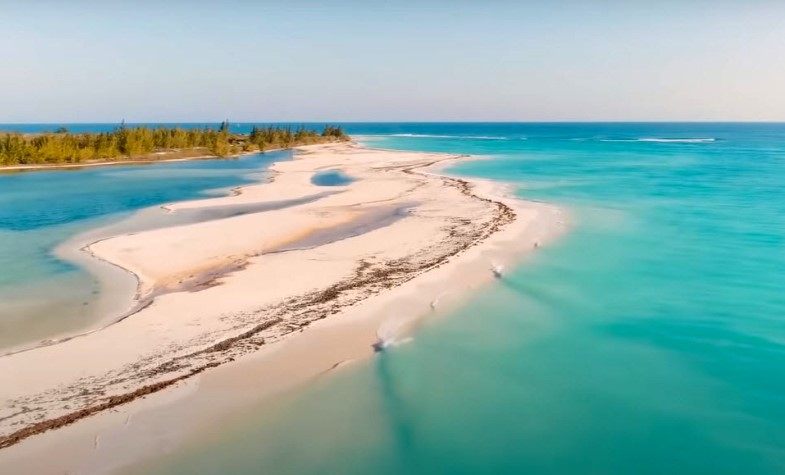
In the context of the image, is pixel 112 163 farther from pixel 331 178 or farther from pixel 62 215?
Result: pixel 62 215

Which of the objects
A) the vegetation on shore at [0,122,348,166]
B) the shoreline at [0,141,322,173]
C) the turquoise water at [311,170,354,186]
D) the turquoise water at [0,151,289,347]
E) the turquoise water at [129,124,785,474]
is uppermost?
the vegetation on shore at [0,122,348,166]

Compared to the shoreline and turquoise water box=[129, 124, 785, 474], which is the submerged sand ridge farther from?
the shoreline

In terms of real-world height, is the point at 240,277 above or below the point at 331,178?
below

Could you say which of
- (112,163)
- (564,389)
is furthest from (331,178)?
(564,389)

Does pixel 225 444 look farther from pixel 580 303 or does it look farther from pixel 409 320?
pixel 580 303

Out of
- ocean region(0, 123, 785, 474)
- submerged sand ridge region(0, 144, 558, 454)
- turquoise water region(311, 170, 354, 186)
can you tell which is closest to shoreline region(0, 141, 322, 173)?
turquoise water region(311, 170, 354, 186)

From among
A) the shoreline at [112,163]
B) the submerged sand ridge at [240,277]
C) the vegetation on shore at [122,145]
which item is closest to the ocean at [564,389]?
the submerged sand ridge at [240,277]

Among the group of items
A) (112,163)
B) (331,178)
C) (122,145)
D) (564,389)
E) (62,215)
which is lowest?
(564,389)

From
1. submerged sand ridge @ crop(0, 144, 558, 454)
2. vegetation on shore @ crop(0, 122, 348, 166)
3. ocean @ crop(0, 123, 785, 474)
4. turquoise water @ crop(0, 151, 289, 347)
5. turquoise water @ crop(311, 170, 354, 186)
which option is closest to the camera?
ocean @ crop(0, 123, 785, 474)
